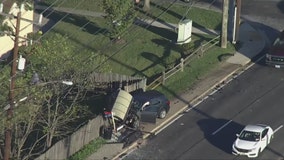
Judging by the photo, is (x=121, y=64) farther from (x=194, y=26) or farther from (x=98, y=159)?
(x=98, y=159)

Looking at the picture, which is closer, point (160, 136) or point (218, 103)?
point (160, 136)

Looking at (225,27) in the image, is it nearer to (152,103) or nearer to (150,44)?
(150,44)

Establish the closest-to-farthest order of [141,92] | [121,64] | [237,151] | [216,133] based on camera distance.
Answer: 1. [237,151]
2. [216,133]
3. [141,92]
4. [121,64]

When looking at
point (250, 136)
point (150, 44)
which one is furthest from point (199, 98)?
point (150, 44)

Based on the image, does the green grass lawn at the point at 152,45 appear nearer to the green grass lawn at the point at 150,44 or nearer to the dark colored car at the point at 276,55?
the green grass lawn at the point at 150,44

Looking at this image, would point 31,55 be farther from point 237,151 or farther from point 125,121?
point 237,151

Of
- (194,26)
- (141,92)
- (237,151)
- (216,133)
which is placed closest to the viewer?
(237,151)

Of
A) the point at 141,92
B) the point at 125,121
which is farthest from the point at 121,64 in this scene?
the point at 125,121
